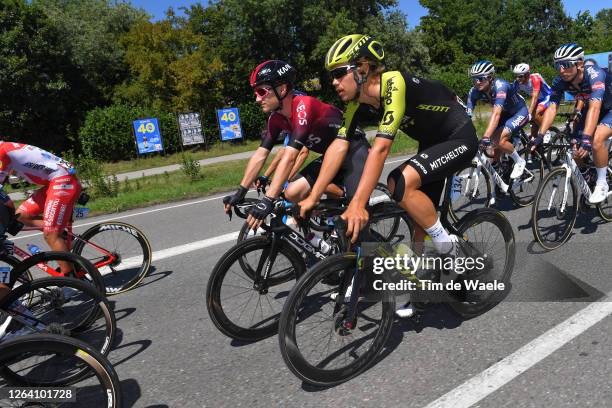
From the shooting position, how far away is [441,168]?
11.3 feet

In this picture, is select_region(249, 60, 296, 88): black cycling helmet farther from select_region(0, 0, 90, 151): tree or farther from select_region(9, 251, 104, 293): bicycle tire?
select_region(0, 0, 90, 151): tree

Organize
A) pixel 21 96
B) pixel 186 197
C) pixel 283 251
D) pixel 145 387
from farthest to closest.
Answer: pixel 21 96 < pixel 186 197 < pixel 283 251 < pixel 145 387

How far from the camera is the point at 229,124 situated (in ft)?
86.1

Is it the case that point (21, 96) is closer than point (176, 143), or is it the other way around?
point (176, 143)

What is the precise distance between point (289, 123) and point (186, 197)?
24.5 feet

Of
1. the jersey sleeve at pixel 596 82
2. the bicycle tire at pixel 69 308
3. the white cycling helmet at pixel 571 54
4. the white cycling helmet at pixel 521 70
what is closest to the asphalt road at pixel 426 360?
the bicycle tire at pixel 69 308

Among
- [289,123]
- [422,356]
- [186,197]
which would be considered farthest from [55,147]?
[422,356]

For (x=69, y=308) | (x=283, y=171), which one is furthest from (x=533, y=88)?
(x=69, y=308)

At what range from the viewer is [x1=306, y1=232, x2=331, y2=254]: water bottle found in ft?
13.2

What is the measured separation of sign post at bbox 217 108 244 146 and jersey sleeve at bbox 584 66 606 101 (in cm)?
2166

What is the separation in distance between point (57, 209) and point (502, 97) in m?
6.17

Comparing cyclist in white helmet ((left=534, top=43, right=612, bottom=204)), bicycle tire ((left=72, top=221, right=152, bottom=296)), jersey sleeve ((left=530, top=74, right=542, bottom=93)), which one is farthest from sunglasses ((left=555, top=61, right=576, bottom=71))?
bicycle tire ((left=72, top=221, right=152, bottom=296))

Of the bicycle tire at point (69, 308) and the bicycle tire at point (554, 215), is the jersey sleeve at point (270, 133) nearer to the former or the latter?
the bicycle tire at point (69, 308)

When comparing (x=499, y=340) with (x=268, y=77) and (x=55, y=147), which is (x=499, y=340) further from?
(x=55, y=147)
